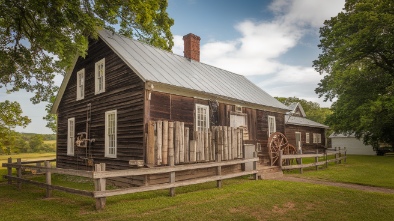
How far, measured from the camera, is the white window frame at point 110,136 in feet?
43.0

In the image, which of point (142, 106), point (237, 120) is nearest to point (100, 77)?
point (142, 106)

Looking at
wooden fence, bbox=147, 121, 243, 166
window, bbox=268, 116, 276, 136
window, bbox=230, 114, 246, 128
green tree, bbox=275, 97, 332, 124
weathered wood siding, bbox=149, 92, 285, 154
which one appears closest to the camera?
wooden fence, bbox=147, 121, 243, 166

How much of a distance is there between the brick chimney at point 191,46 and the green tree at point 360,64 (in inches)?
506

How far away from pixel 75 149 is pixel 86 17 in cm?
940

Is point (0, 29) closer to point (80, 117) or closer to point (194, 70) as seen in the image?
point (80, 117)

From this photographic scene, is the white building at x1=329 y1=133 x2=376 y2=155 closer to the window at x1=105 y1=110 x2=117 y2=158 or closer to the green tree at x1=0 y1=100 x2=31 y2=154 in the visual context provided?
the window at x1=105 y1=110 x2=117 y2=158

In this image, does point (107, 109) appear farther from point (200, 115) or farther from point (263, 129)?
point (263, 129)

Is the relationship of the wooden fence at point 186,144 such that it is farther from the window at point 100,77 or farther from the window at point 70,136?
the window at point 70,136

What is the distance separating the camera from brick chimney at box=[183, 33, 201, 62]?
19.1 meters

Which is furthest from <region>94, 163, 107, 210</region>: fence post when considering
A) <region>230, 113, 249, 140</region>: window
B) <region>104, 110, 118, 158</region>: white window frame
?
<region>230, 113, 249, 140</region>: window

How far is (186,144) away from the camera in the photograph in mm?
11148

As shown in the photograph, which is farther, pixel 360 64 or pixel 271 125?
pixel 360 64

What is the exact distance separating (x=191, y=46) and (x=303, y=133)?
71.9ft

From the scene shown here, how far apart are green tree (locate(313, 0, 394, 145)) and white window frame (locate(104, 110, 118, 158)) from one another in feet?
63.0
